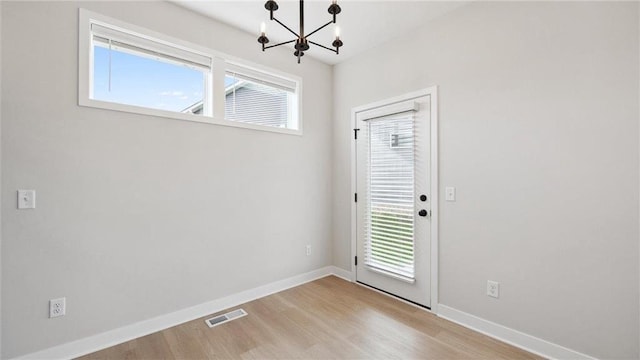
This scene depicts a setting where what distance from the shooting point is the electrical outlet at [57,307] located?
1.91 metres

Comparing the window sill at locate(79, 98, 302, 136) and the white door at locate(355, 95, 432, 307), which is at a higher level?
the window sill at locate(79, 98, 302, 136)

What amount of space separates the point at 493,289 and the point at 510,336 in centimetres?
34

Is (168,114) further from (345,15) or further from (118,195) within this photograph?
(345,15)

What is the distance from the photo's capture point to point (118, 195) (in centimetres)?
216

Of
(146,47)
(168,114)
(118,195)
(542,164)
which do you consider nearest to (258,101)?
(168,114)

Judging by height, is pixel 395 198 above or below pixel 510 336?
above

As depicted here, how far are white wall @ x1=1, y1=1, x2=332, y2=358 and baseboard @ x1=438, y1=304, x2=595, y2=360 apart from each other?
1.79 metres

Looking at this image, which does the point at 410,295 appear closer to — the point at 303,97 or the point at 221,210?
the point at 221,210

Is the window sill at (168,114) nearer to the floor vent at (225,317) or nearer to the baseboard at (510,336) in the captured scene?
the floor vent at (225,317)

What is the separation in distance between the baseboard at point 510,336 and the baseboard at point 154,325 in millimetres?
1674

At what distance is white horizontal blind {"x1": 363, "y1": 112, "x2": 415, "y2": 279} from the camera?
111 inches

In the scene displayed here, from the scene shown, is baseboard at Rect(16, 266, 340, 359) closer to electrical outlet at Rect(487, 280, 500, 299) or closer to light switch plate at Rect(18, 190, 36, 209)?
light switch plate at Rect(18, 190, 36, 209)

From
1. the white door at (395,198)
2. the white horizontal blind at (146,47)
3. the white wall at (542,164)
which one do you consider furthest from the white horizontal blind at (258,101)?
the white wall at (542,164)

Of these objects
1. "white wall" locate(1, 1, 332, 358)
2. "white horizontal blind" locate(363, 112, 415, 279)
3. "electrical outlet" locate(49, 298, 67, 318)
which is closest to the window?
"white wall" locate(1, 1, 332, 358)
